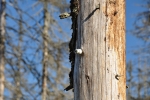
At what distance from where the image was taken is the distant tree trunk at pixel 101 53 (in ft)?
8.13

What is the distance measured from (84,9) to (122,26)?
0.32 meters

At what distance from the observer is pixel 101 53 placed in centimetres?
251

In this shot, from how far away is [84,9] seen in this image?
2641 mm

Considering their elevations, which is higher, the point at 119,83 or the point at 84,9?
the point at 84,9

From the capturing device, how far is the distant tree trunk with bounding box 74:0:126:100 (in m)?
2.48

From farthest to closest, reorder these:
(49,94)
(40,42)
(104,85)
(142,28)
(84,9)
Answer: (49,94)
(40,42)
(142,28)
(84,9)
(104,85)

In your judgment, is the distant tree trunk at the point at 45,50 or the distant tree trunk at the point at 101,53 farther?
the distant tree trunk at the point at 45,50

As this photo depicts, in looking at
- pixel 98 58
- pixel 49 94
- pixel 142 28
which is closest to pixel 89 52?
pixel 98 58

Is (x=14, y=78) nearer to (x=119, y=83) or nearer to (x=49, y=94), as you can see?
(x=49, y=94)

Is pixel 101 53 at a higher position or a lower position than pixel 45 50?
higher

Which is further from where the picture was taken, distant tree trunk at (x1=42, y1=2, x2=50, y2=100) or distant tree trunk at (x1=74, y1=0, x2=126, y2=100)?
distant tree trunk at (x1=42, y1=2, x2=50, y2=100)

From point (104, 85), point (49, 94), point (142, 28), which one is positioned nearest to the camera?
point (104, 85)

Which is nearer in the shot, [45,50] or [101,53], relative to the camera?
[101,53]

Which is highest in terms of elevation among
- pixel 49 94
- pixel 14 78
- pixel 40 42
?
pixel 40 42
